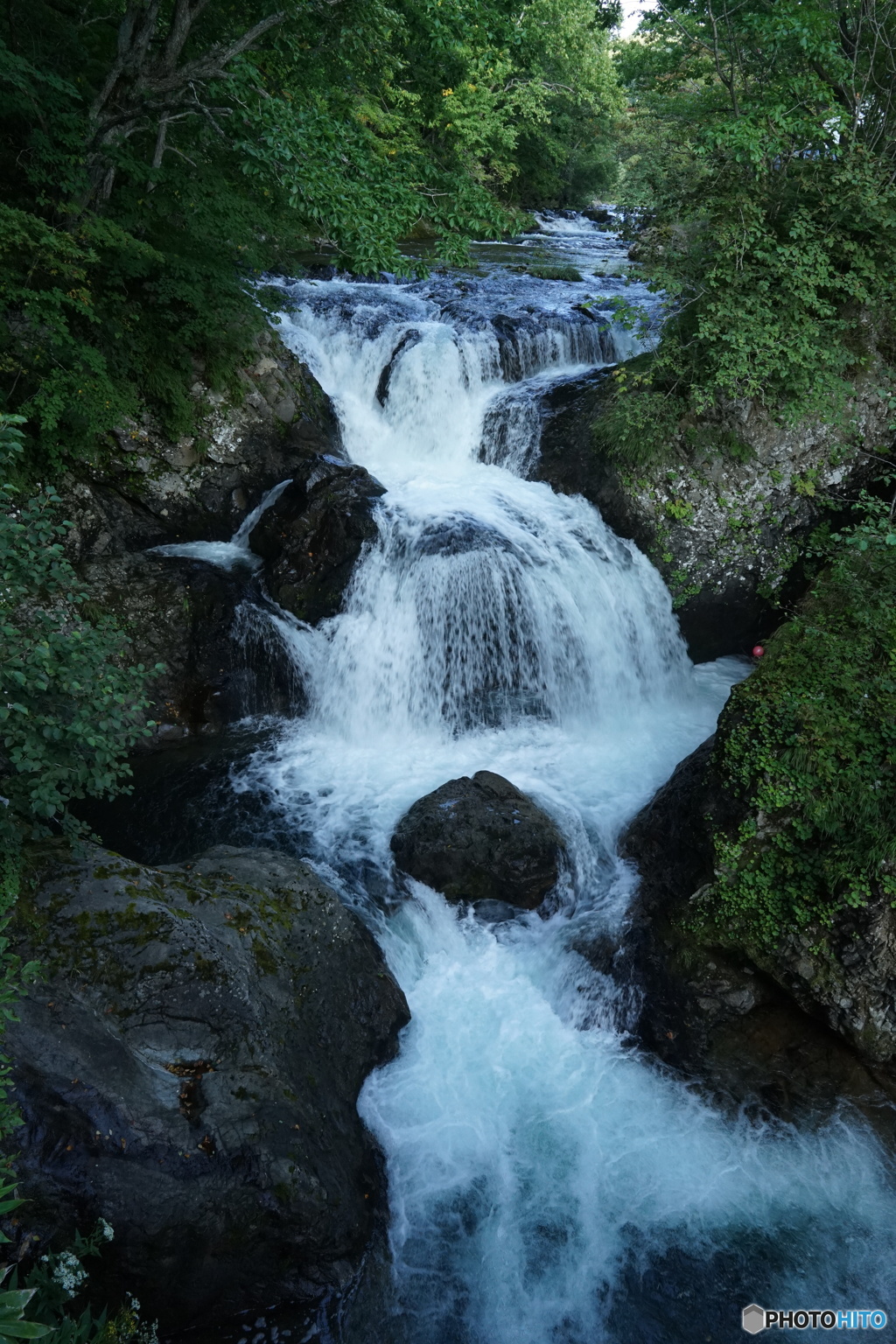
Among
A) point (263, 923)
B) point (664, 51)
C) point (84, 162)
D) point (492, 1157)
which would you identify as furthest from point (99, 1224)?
point (664, 51)

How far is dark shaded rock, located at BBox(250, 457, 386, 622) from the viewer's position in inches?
365

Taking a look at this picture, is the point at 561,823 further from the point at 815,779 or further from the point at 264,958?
the point at 264,958

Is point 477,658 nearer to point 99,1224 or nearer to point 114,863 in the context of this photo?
point 114,863

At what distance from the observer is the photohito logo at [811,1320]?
4.14 meters

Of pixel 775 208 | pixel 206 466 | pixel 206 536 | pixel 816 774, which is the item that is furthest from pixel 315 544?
pixel 775 208

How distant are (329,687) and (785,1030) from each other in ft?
19.4

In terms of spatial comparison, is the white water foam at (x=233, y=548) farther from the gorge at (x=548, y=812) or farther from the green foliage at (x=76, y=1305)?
the green foliage at (x=76, y=1305)

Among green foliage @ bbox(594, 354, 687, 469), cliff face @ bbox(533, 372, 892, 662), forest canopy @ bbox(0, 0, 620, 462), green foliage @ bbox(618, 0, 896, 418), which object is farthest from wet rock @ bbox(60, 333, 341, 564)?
green foliage @ bbox(618, 0, 896, 418)

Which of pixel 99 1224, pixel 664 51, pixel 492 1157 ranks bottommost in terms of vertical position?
pixel 492 1157

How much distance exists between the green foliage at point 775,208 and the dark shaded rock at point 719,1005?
5.63 meters

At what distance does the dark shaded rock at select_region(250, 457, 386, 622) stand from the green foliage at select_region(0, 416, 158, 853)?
502 centimetres

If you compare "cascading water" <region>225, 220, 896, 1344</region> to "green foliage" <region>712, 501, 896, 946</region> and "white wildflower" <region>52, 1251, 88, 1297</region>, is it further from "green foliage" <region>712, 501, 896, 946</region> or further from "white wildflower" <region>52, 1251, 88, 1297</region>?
"white wildflower" <region>52, 1251, 88, 1297</region>

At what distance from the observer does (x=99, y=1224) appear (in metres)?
3.53

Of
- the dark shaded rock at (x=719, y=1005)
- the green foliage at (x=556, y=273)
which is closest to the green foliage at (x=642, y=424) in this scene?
the dark shaded rock at (x=719, y=1005)
